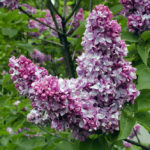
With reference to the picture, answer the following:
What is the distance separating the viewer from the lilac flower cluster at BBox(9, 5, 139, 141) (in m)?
1.48

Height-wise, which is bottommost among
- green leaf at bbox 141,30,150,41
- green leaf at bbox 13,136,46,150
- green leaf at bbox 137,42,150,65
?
green leaf at bbox 13,136,46,150

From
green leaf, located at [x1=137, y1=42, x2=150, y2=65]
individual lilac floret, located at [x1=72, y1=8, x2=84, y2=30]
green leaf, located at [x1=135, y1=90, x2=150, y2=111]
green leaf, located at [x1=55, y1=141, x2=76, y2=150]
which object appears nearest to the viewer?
green leaf, located at [x1=135, y1=90, x2=150, y2=111]

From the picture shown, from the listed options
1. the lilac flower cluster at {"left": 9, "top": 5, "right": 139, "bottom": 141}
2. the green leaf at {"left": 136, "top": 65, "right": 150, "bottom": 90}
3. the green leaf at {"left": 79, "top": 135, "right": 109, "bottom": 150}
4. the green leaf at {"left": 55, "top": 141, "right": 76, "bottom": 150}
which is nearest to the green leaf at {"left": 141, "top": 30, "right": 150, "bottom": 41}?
the green leaf at {"left": 136, "top": 65, "right": 150, "bottom": 90}

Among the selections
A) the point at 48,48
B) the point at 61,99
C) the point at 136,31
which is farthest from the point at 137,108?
the point at 48,48

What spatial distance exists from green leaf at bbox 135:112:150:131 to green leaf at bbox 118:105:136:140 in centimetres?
4

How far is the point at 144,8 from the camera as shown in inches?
77.3

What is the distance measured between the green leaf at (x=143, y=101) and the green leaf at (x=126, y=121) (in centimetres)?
5

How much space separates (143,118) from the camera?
1579 millimetres

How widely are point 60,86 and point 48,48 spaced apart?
102 inches

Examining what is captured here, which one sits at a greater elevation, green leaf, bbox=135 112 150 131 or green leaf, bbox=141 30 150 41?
green leaf, bbox=141 30 150 41

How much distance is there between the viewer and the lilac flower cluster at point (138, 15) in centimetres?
196

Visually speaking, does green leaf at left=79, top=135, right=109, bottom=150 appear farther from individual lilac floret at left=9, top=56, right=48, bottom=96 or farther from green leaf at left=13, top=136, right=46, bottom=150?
green leaf at left=13, top=136, right=46, bottom=150

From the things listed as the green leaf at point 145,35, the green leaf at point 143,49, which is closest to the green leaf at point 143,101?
the green leaf at point 143,49

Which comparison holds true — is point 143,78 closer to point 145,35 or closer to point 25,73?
point 145,35
